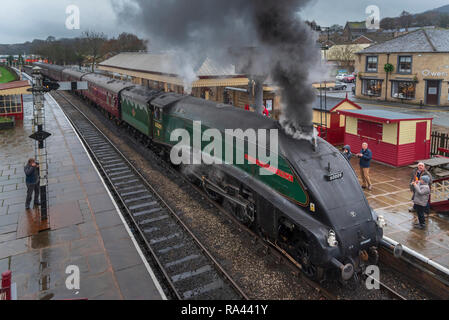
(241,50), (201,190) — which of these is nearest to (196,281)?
(201,190)

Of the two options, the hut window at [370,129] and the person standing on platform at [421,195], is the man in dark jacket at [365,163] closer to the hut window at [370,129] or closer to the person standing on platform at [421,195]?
the person standing on platform at [421,195]

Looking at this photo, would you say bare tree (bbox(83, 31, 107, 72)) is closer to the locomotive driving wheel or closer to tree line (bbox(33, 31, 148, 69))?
tree line (bbox(33, 31, 148, 69))

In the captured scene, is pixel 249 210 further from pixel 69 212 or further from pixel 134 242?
pixel 69 212

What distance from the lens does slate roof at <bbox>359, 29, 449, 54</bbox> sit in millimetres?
30062

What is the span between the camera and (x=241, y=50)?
11008 mm

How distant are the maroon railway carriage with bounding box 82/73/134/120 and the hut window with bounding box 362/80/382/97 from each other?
82.0 feet

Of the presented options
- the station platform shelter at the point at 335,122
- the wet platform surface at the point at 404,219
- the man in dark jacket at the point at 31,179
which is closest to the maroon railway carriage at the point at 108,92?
the man in dark jacket at the point at 31,179

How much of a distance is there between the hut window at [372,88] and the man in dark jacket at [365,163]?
26814 millimetres

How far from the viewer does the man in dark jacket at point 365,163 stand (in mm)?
10495

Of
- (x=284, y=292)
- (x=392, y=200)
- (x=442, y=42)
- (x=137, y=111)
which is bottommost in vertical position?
(x=284, y=292)

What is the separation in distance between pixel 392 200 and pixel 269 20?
6158 mm

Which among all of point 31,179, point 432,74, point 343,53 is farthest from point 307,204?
point 343,53

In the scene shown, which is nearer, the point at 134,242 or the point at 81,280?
the point at 81,280
